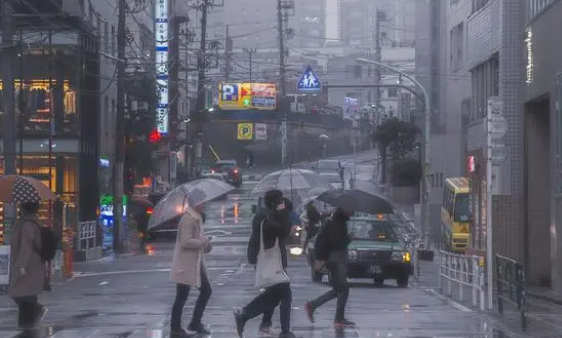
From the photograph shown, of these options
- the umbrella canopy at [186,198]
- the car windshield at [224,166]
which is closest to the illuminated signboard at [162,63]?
the car windshield at [224,166]

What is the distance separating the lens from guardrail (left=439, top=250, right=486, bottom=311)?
19797mm

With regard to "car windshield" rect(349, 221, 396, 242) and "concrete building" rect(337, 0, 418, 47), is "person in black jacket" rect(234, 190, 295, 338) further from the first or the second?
"concrete building" rect(337, 0, 418, 47)

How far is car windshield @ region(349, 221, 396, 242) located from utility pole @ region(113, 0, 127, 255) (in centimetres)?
1689

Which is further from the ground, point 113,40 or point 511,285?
point 113,40

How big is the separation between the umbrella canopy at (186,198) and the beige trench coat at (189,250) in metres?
0.25

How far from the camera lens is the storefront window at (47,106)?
141 ft

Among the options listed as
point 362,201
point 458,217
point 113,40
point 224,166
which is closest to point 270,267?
point 362,201

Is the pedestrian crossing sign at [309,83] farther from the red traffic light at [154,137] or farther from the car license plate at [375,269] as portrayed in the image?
the car license plate at [375,269]

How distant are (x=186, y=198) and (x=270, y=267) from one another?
58.4 inches

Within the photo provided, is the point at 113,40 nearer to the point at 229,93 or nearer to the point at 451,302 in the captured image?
the point at 451,302

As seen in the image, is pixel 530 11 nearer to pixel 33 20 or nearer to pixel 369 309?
pixel 369 309

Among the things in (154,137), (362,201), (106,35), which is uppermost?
(106,35)

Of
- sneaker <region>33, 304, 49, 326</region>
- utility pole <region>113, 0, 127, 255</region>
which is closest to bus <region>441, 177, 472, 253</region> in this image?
utility pole <region>113, 0, 127, 255</region>

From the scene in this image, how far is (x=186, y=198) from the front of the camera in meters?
14.4
